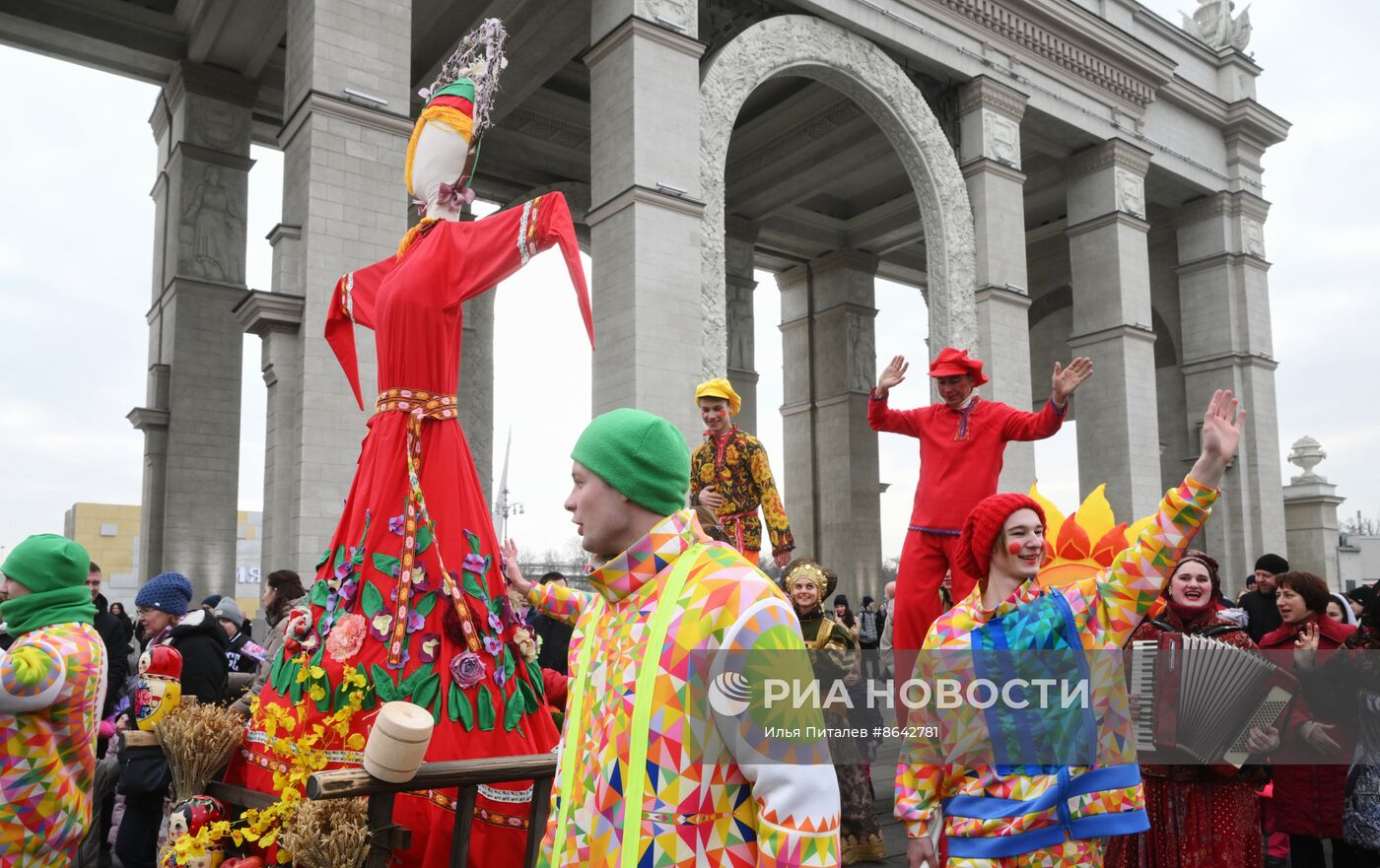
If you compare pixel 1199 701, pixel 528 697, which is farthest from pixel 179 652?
pixel 1199 701

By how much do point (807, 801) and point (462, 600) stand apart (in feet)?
6.83

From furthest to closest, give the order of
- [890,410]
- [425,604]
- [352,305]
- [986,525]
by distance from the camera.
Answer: [890,410] → [352,305] → [425,604] → [986,525]

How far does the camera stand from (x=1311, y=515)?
2217 centimetres

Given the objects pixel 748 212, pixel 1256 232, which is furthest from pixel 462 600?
pixel 1256 232

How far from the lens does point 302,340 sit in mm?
9953

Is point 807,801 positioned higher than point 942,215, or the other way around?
point 942,215

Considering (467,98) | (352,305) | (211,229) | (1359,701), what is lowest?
(1359,701)

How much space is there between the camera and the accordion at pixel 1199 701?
3621 mm

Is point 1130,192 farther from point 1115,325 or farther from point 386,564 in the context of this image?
point 386,564

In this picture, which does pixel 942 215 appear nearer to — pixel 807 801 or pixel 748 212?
pixel 748 212

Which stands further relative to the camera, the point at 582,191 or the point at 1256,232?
the point at 1256,232

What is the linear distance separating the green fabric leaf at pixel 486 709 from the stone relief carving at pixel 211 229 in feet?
42.7

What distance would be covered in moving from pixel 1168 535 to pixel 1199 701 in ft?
5.06

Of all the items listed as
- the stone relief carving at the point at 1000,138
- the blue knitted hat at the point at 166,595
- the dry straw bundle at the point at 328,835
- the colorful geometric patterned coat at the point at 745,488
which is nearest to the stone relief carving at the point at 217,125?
A: the blue knitted hat at the point at 166,595
